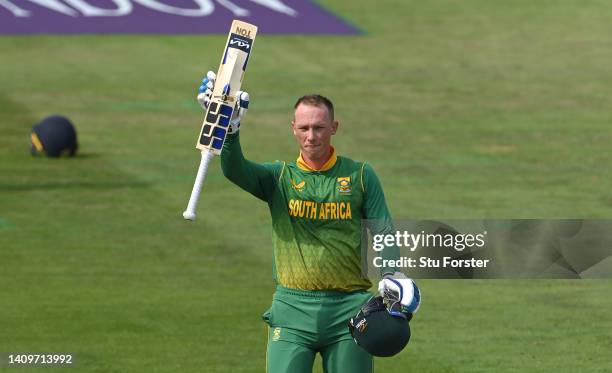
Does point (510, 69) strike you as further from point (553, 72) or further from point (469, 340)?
point (469, 340)

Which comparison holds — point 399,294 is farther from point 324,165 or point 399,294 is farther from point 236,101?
point 236,101

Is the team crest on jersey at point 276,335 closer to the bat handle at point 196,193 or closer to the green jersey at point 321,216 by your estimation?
the green jersey at point 321,216

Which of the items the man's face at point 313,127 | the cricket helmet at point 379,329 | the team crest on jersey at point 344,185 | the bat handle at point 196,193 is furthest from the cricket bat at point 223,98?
the cricket helmet at point 379,329

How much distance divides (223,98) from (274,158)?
49.4 feet

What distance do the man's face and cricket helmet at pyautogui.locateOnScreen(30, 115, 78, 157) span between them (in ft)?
52.5

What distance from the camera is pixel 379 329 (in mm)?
9211

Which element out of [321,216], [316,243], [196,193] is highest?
[196,193]

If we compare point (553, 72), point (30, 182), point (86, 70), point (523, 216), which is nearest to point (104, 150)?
point (30, 182)

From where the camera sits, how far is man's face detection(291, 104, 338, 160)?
31.0ft

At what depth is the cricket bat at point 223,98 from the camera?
381 inches

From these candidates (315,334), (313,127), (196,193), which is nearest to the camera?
(313,127)

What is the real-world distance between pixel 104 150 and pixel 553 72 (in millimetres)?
10289

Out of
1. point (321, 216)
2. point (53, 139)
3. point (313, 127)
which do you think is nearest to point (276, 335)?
point (321, 216)

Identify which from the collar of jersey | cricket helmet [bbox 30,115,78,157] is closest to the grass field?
cricket helmet [bbox 30,115,78,157]
